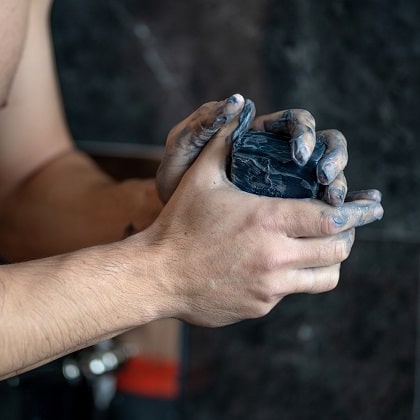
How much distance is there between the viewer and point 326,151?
2.77 feet

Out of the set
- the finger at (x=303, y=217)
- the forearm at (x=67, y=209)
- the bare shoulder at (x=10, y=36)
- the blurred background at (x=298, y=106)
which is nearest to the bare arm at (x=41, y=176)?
the forearm at (x=67, y=209)

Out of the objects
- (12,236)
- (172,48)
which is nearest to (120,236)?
(12,236)

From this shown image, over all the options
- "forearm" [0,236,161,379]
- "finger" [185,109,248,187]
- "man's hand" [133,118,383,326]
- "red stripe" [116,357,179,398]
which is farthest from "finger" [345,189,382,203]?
"red stripe" [116,357,179,398]

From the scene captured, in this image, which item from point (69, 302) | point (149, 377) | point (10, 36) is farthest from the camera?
point (149, 377)

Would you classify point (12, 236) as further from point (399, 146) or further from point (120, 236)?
point (399, 146)

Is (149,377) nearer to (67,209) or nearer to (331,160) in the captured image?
(67,209)

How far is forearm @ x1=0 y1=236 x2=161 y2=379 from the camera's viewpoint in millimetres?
786

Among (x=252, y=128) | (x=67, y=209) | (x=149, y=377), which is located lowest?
(x=149, y=377)

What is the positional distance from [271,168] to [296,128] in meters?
0.05

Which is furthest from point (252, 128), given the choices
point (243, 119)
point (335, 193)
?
point (335, 193)

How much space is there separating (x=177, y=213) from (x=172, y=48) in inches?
25.7

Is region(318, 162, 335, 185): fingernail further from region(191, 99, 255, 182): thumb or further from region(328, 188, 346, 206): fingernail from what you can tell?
region(191, 99, 255, 182): thumb

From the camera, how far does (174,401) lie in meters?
1.52

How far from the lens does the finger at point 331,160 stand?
2.68 feet
